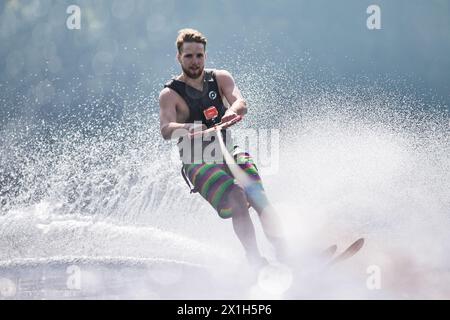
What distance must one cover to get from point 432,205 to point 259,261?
17.0 feet

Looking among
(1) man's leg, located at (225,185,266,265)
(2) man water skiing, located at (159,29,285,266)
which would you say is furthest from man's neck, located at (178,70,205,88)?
(1) man's leg, located at (225,185,266,265)

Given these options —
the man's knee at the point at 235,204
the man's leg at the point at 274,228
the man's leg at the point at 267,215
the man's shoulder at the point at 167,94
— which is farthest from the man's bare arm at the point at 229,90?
the man's leg at the point at 274,228

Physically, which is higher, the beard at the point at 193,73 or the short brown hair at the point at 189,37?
the short brown hair at the point at 189,37

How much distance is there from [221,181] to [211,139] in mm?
479

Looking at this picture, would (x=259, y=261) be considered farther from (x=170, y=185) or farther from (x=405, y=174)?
(x=405, y=174)

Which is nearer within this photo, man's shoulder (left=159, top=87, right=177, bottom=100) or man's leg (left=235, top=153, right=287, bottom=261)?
man's leg (left=235, top=153, right=287, bottom=261)

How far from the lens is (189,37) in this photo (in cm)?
566

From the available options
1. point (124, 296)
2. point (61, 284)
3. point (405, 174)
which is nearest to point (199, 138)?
point (124, 296)

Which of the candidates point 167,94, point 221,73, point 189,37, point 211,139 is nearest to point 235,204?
point 211,139

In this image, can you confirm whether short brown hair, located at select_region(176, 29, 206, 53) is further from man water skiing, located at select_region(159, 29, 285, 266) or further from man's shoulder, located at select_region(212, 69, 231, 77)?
man's shoulder, located at select_region(212, 69, 231, 77)

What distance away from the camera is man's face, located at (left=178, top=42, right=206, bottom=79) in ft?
18.7

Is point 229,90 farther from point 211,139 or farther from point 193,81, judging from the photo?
point 211,139

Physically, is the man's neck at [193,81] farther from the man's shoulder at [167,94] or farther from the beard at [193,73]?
the man's shoulder at [167,94]

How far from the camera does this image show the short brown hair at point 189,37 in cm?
566
